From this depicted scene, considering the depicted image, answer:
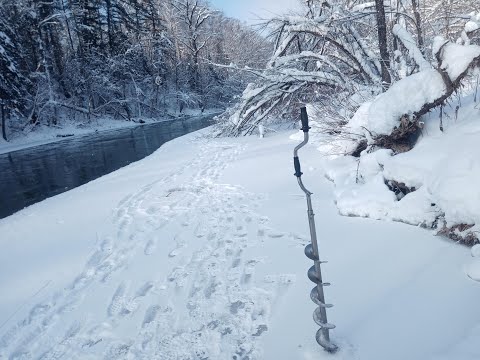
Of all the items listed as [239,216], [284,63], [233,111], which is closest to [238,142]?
[233,111]

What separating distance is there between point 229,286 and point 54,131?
1137 inches

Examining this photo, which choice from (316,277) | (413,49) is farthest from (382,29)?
(316,277)

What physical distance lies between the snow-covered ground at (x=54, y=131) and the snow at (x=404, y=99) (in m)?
23.6

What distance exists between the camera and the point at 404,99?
4723mm

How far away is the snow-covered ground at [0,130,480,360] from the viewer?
247cm

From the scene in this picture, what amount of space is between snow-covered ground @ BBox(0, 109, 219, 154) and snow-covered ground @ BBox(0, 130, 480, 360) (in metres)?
21.5

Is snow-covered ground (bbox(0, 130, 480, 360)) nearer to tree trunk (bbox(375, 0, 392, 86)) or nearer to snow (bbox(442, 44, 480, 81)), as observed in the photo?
snow (bbox(442, 44, 480, 81))

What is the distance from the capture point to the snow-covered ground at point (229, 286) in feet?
8.10

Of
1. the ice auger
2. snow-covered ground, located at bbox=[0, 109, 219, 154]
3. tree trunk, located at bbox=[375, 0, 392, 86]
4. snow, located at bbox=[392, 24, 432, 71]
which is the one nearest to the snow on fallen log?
snow, located at bbox=[392, 24, 432, 71]

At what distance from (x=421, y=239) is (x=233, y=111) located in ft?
37.9

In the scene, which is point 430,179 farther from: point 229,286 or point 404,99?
point 229,286

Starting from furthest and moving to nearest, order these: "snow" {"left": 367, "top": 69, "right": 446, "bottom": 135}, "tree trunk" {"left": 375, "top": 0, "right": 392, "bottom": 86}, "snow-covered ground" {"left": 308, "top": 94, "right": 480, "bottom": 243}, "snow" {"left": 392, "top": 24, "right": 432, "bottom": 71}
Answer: "tree trunk" {"left": 375, "top": 0, "right": 392, "bottom": 86} → "snow" {"left": 392, "top": 24, "right": 432, "bottom": 71} → "snow" {"left": 367, "top": 69, "right": 446, "bottom": 135} → "snow-covered ground" {"left": 308, "top": 94, "right": 480, "bottom": 243}

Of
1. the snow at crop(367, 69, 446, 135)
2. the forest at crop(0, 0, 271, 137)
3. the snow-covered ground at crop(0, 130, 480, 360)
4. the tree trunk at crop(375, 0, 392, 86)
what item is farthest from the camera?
the forest at crop(0, 0, 271, 137)

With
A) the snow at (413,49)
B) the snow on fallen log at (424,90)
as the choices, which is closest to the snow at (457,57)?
the snow on fallen log at (424,90)
